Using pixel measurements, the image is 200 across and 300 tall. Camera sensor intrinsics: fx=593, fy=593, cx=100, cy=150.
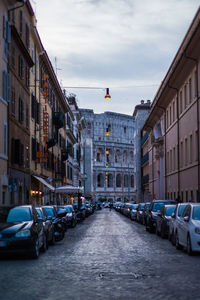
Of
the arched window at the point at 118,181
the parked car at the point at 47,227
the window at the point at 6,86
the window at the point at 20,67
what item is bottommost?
the parked car at the point at 47,227

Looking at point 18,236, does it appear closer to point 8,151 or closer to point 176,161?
point 8,151

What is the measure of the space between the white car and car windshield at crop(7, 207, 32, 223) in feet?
14.8

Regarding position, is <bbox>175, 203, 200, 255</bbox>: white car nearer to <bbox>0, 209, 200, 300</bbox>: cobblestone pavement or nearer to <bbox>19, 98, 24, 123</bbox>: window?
<bbox>0, 209, 200, 300</bbox>: cobblestone pavement

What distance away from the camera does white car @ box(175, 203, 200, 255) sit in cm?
1638

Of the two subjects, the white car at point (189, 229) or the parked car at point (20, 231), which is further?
the white car at point (189, 229)

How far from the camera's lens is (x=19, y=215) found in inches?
655

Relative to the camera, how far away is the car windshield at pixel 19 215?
53.9 feet

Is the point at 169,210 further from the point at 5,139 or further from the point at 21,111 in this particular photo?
the point at 21,111

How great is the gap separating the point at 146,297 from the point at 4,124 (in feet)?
75.9

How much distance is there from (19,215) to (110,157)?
456 feet

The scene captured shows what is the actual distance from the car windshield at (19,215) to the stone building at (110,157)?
129129 millimetres

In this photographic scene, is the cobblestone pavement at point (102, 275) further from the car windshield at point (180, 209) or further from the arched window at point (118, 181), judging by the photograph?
the arched window at point (118, 181)

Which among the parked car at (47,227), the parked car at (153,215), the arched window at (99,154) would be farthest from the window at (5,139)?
the arched window at (99,154)

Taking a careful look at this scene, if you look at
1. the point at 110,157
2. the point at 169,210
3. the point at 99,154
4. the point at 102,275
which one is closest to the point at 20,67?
the point at 169,210
